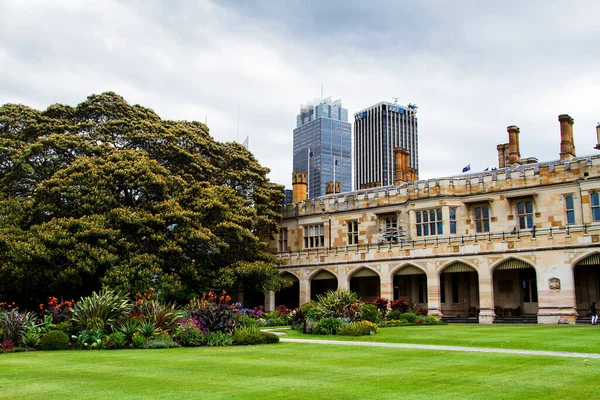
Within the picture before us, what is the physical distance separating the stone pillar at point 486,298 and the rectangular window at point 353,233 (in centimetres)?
1141

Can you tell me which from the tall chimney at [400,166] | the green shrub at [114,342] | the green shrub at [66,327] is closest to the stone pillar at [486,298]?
the tall chimney at [400,166]

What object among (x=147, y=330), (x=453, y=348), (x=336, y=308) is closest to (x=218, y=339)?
(x=147, y=330)

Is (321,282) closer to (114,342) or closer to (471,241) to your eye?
(471,241)

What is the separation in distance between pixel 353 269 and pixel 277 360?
24.4 meters

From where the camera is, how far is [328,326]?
2283cm

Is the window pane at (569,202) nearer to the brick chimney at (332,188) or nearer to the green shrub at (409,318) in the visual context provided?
the green shrub at (409,318)

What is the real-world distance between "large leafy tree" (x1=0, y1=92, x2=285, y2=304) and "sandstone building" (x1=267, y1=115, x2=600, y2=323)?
4802 millimetres

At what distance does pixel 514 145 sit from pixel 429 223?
28.8 feet

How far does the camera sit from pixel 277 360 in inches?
538

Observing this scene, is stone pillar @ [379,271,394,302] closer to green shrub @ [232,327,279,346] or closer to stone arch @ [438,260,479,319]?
stone arch @ [438,260,479,319]

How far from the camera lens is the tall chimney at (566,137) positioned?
3600 centimetres

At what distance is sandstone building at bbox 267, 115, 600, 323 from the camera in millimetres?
29783

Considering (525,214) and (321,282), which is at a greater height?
(525,214)

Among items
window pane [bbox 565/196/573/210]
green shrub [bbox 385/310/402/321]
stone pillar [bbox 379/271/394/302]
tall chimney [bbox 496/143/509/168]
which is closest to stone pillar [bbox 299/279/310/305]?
stone pillar [bbox 379/271/394/302]
